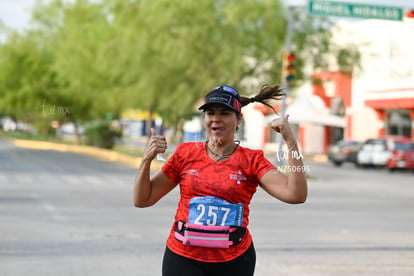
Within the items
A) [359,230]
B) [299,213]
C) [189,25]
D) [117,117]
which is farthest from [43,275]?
[117,117]

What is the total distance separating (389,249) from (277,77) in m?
27.4

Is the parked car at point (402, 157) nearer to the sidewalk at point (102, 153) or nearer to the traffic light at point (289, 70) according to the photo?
the sidewalk at point (102, 153)

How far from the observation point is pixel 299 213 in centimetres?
1712

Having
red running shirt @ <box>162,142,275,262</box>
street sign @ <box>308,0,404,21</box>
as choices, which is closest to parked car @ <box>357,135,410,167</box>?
street sign @ <box>308,0,404,21</box>

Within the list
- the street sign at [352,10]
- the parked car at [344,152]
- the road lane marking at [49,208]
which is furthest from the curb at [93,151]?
the parked car at [344,152]

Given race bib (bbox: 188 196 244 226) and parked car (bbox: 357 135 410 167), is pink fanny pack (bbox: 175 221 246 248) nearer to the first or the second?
race bib (bbox: 188 196 244 226)

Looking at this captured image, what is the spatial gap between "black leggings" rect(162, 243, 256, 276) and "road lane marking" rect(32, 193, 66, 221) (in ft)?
33.3

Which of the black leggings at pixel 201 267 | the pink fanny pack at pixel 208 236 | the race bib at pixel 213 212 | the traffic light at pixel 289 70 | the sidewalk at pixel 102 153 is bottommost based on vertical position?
the sidewalk at pixel 102 153

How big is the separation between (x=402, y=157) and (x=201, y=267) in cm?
3548

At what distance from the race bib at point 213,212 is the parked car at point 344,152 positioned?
40.1 metres

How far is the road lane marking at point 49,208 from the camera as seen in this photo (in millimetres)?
14909

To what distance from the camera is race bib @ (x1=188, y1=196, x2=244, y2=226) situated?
4.66 metres

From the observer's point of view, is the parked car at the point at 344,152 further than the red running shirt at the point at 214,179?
Yes

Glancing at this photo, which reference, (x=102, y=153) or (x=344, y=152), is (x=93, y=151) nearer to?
(x=102, y=153)
